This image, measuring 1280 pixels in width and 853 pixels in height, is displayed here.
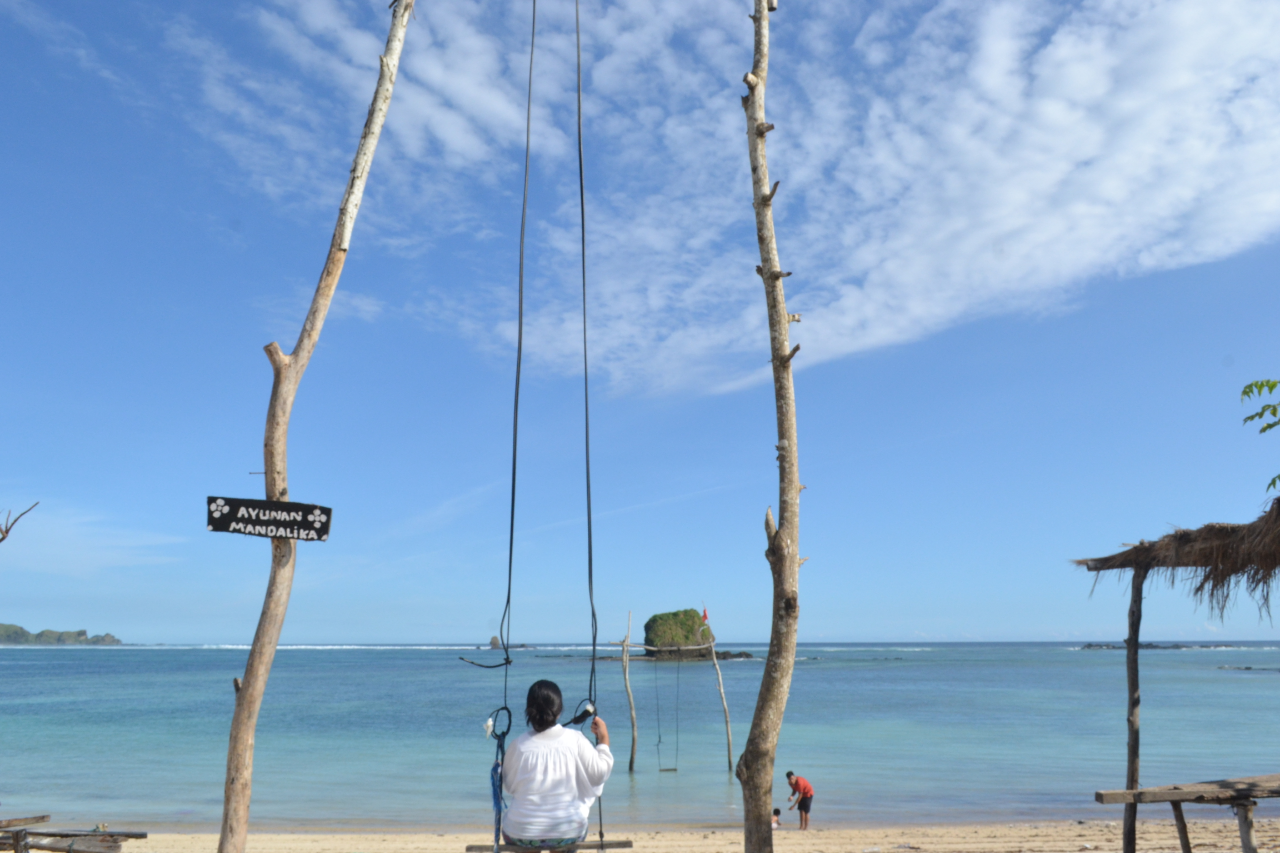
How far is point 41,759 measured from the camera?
2236 cm

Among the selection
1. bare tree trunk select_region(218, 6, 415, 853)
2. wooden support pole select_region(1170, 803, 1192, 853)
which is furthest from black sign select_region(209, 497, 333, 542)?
wooden support pole select_region(1170, 803, 1192, 853)

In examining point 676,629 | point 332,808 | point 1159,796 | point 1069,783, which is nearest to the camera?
point 1159,796

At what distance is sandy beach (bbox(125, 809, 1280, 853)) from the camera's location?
384 inches

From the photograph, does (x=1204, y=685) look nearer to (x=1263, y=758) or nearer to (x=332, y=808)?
(x=1263, y=758)

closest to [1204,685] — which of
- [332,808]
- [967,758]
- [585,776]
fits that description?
[967,758]

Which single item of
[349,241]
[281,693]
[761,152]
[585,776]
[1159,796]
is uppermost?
[761,152]

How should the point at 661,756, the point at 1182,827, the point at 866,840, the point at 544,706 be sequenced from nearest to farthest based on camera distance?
the point at 544,706, the point at 1182,827, the point at 866,840, the point at 661,756

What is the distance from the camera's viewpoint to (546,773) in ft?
12.1

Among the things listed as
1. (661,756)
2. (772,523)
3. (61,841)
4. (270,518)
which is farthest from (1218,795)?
(661,756)

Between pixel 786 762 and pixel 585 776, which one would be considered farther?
pixel 786 762

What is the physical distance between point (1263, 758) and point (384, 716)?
29584 mm

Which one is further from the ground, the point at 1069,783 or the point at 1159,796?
the point at 1159,796

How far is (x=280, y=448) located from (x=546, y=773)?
7.78ft

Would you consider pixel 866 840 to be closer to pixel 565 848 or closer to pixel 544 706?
pixel 565 848
